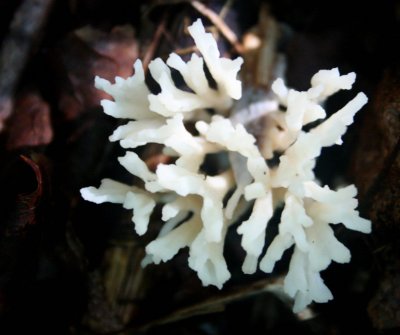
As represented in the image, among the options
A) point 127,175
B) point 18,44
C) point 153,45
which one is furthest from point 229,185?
point 18,44

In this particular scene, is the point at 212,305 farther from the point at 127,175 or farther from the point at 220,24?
the point at 220,24

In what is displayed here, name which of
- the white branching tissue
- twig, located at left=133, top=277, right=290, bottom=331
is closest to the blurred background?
twig, located at left=133, top=277, right=290, bottom=331

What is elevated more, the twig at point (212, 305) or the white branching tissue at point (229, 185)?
the white branching tissue at point (229, 185)

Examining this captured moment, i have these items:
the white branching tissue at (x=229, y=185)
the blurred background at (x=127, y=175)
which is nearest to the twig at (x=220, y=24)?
the blurred background at (x=127, y=175)

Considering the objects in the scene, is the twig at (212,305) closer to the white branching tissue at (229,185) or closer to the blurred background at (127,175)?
the blurred background at (127,175)

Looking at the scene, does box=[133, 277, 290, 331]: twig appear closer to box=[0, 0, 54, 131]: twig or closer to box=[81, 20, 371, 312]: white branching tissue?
box=[81, 20, 371, 312]: white branching tissue
